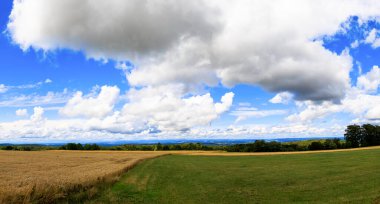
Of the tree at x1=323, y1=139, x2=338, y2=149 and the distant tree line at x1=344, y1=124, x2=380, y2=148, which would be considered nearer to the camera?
the tree at x1=323, y1=139, x2=338, y2=149

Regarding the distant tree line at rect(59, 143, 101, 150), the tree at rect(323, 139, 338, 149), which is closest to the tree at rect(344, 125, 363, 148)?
the tree at rect(323, 139, 338, 149)

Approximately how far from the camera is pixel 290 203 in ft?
63.4

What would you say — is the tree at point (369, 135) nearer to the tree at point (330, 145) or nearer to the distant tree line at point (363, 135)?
the distant tree line at point (363, 135)

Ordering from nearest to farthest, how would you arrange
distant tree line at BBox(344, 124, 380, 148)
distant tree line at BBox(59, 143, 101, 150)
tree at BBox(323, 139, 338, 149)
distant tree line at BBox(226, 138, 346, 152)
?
distant tree line at BBox(226, 138, 346, 152) → tree at BBox(323, 139, 338, 149) → distant tree line at BBox(344, 124, 380, 148) → distant tree line at BBox(59, 143, 101, 150)

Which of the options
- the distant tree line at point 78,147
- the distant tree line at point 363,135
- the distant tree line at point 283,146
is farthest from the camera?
the distant tree line at point 78,147

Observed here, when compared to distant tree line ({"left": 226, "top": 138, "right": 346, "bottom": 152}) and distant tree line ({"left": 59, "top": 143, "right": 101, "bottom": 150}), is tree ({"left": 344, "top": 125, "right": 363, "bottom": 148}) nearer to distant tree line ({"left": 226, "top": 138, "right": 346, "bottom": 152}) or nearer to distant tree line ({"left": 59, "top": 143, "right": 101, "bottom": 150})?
distant tree line ({"left": 226, "top": 138, "right": 346, "bottom": 152})

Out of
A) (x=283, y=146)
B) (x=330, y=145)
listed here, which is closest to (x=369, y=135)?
(x=330, y=145)

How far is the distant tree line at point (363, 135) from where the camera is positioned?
138750 mm

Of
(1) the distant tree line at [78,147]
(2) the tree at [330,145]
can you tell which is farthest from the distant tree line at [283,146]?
(1) the distant tree line at [78,147]

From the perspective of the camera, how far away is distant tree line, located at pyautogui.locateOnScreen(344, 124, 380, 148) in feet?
455

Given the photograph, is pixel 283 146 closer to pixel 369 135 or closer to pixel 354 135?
pixel 354 135

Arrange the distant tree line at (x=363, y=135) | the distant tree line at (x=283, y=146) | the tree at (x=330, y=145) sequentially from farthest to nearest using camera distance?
the distant tree line at (x=363, y=135) → the tree at (x=330, y=145) → the distant tree line at (x=283, y=146)

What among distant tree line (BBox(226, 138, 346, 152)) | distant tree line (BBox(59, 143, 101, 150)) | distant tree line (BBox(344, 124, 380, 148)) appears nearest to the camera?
distant tree line (BBox(226, 138, 346, 152))

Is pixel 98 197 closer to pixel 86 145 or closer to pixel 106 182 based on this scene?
pixel 106 182
